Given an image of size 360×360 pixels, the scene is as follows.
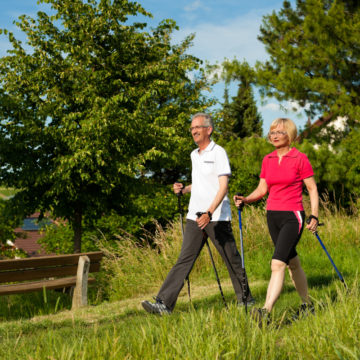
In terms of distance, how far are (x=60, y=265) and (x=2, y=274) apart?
0.91 m

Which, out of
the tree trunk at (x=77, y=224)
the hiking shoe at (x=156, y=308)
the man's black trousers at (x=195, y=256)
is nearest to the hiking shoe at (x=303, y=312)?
the man's black trousers at (x=195, y=256)

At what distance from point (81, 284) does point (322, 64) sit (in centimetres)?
1193

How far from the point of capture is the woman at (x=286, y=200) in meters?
4.14

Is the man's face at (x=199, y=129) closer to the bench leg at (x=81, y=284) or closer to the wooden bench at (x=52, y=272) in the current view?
the wooden bench at (x=52, y=272)

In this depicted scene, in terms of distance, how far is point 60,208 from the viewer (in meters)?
13.7

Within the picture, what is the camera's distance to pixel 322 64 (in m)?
16.2

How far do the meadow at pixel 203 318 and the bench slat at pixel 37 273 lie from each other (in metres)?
0.59

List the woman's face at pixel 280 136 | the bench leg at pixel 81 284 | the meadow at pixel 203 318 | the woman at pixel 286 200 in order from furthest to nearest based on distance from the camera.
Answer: the bench leg at pixel 81 284 < the woman's face at pixel 280 136 < the woman at pixel 286 200 < the meadow at pixel 203 318

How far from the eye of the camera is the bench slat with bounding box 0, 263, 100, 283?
281 inches

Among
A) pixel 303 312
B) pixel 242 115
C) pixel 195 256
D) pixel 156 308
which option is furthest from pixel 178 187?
pixel 242 115

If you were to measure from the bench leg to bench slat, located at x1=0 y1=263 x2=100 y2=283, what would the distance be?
0.16 metres

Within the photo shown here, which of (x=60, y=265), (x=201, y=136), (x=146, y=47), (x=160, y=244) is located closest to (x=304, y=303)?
(x=201, y=136)

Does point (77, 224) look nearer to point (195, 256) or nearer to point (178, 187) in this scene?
point (178, 187)

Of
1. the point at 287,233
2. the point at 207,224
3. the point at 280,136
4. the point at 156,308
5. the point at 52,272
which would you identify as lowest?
the point at 156,308
